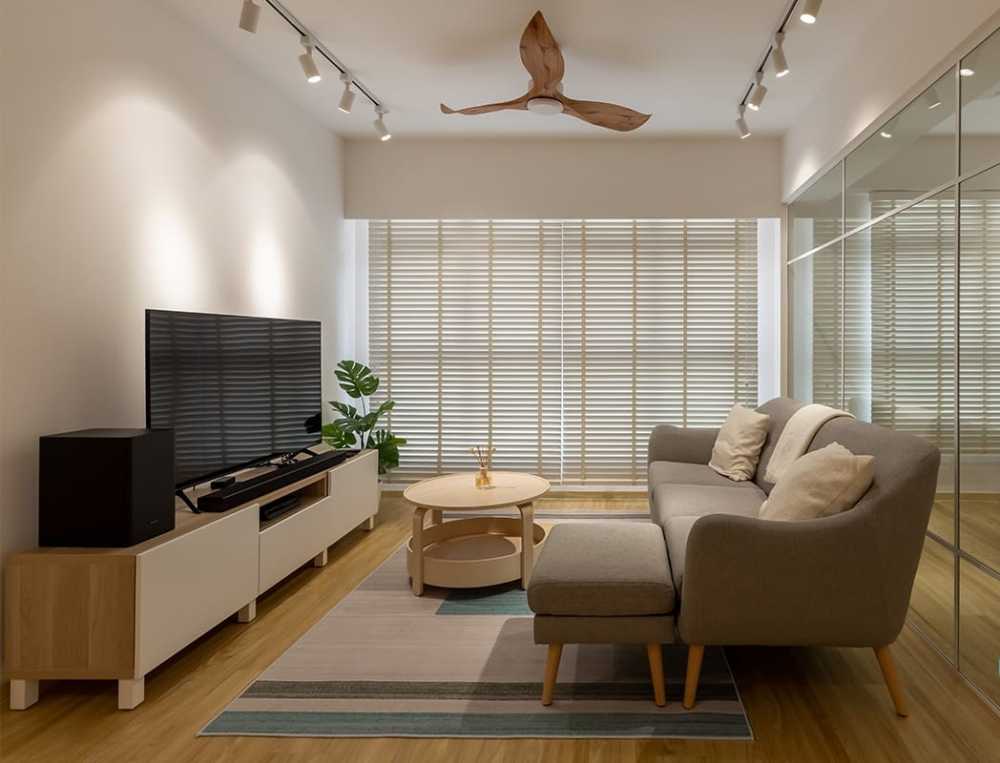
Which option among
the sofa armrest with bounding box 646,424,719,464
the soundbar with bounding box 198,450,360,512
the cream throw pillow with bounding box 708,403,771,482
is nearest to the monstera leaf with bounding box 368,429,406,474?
the soundbar with bounding box 198,450,360,512

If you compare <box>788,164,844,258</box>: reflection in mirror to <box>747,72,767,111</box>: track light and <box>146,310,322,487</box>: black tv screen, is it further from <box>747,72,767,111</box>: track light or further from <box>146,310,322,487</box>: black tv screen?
<box>146,310,322,487</box>: black tv screen

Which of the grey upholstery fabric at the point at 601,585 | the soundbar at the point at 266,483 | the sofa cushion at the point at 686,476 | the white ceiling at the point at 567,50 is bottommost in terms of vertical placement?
the grey upholstery fabric at the point at 601,585

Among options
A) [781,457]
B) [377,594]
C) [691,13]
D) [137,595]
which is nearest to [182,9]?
[691,13]

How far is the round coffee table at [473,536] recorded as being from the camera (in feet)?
11.0

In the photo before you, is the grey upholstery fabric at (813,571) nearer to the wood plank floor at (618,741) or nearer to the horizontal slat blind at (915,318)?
the wood plank floor at (618,741)

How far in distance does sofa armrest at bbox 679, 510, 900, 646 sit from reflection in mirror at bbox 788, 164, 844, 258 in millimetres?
2327

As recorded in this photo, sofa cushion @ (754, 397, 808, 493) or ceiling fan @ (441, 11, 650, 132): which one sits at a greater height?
ceiling fan @ (441, 11, 650, 132)

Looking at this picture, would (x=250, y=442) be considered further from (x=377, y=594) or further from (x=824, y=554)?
(x=824, y=554)

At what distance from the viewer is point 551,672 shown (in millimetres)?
2307

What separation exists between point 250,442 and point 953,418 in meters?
3.05

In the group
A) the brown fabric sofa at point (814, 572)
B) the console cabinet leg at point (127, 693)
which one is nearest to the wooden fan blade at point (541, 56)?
the brown fabric sofa at point (814, 572)

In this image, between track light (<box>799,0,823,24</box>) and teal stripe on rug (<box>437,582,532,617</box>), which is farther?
teal stripe on rug (<box>437,582,532,617</box>)

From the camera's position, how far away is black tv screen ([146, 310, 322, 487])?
283 cm

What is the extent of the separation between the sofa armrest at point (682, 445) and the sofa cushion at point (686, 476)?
8 centimetres
